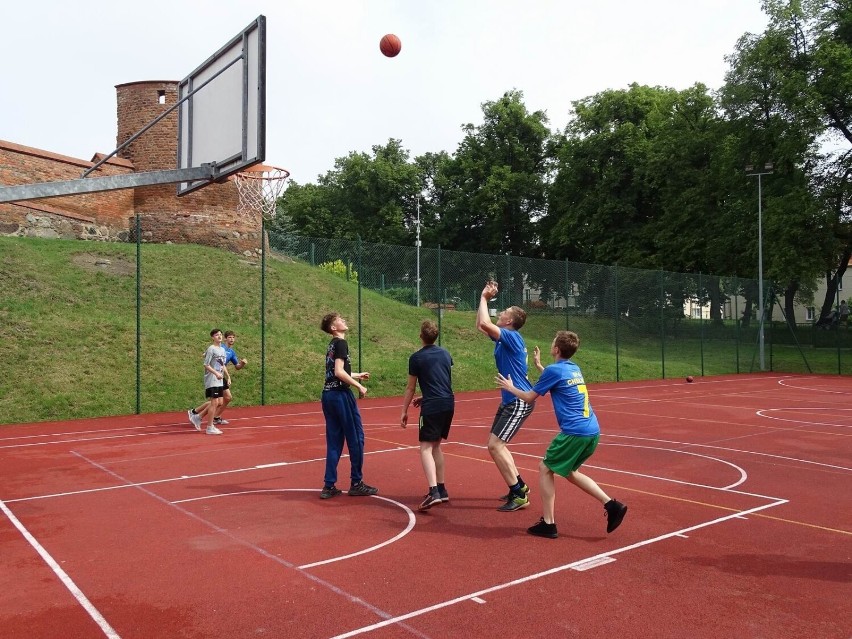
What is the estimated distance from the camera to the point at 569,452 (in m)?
5.68

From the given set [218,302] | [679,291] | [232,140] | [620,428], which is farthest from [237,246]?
[232,140]

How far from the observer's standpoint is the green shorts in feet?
18.6

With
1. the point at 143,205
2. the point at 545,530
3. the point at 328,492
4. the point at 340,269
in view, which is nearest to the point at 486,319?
the point at 545,530

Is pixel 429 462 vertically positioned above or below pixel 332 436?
below

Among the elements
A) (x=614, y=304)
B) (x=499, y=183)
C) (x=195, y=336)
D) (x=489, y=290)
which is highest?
(x=499, y=183)

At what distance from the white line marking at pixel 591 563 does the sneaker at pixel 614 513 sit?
1.51 feet

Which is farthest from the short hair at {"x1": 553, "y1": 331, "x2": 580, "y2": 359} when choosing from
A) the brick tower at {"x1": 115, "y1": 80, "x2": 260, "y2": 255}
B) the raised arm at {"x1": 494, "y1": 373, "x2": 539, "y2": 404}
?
the brick tower at {"x1": 115, "y1": 80, "x2": 260, "y2": 255}

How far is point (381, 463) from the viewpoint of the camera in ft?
30.3

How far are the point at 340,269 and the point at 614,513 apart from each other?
23.0m

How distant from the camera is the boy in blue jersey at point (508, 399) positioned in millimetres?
6516

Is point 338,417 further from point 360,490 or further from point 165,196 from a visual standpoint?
point 165,196

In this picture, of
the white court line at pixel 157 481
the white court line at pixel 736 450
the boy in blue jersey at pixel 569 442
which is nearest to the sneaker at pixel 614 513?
the boy in blue jersey at pixel 569 442

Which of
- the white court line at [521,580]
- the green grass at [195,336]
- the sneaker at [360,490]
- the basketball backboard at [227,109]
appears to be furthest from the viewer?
the green grass at [195,336]

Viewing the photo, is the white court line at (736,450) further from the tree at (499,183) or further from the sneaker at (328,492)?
the tree at (499,183)
